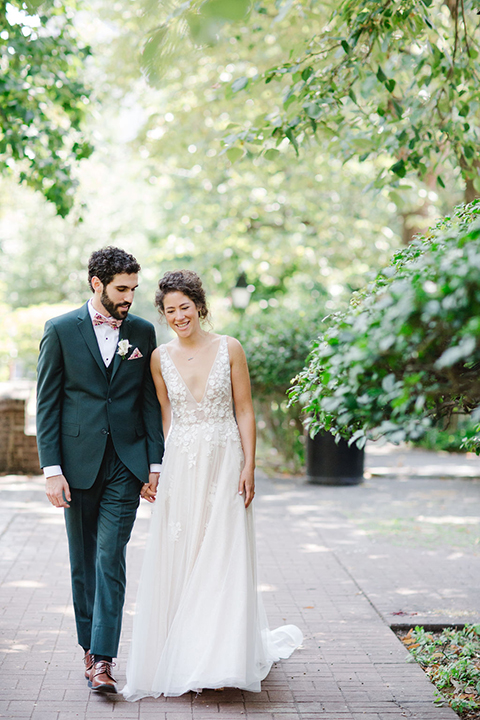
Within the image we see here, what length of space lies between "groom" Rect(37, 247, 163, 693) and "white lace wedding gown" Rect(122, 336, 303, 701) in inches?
5.9

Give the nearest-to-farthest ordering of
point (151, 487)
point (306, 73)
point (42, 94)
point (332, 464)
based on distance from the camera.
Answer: point (151, 487) < point (306, 73) < point (42, 94) < point (332, 464)

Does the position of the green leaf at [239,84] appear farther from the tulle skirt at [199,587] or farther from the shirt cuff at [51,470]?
the shirt cuff at [51,470]

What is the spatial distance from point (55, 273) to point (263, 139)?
2725cm

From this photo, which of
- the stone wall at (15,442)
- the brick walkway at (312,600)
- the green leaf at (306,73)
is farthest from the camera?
the stone wall at (15,442)

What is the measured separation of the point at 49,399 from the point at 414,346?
2330mm

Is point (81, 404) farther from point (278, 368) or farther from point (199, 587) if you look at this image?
point (278, 368)

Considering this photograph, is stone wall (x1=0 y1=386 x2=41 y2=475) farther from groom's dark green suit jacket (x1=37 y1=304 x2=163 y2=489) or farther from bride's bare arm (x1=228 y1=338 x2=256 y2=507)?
bride's bare arm (x1=228 y1=338 x2=256 y2=507)

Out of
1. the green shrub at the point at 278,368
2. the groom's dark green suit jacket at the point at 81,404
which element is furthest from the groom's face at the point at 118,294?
the green shrub at the point at 278,368

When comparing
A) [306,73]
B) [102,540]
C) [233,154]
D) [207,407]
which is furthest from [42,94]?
[102,540]

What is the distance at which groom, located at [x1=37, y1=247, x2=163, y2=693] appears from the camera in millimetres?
4035

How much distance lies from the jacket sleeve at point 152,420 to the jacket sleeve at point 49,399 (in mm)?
512

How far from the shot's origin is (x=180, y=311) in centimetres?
418

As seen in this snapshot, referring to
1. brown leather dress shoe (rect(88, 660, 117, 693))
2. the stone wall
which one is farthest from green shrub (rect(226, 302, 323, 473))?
brown leather dress shoe (rect(88, 660, 117, 693))

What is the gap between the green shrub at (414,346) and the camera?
7.29ft
